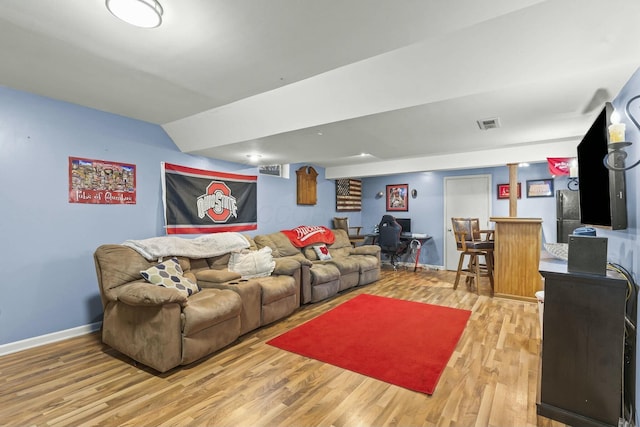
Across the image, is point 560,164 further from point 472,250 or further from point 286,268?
point 286,268

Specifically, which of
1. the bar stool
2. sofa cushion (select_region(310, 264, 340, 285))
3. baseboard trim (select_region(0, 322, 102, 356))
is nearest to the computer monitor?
the bar stool

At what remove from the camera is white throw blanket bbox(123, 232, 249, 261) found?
9.61ft

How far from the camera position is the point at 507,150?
4328mm

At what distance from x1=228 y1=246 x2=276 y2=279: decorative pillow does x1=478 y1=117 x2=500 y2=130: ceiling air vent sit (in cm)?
278

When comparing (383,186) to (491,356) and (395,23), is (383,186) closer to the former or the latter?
(491,356)

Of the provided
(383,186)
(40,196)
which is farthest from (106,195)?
(383,186)

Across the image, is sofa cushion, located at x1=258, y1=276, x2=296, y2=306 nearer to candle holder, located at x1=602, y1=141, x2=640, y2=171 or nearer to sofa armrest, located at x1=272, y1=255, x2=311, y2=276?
sofa armrest, located at x1=272, y1=255, x2=311, y2=276

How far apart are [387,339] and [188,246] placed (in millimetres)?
2321

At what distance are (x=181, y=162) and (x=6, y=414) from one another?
2.75 m

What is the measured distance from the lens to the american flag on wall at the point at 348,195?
682 centimetres

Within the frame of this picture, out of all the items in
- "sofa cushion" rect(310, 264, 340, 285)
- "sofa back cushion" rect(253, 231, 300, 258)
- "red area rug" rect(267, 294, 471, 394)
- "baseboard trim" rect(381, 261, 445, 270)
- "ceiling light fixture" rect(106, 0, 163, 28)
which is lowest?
"red area rug" rect(267, 294, 471, 394)

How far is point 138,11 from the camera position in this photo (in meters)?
1.51

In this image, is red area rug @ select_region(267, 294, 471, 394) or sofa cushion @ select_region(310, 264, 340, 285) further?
sofa cushion @ select_region(310, 264, 340, 285)

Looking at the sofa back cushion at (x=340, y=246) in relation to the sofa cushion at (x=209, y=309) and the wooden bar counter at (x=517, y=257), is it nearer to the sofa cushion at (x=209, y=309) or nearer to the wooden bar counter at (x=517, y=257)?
the wooden bar counter at (x=517, y=257)
